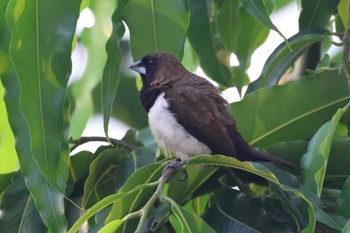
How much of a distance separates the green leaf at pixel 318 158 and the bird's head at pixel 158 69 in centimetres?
109

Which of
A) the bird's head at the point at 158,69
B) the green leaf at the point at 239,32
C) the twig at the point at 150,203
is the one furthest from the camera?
the bird's head at the point at 158,69

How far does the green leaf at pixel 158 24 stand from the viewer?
2.84 meters

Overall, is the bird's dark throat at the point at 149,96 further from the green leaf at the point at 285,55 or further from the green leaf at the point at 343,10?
the green leaf at the point at 343,10

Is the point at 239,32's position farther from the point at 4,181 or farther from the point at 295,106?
the point at 4,181

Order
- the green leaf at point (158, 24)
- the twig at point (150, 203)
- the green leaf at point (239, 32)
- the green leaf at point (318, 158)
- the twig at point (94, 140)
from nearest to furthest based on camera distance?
the twig at point (150, 203)
the green leaf at point (318, 158)
the green leaf at point (158, 24)
the twig at point (94, 140)
the green leaf at point (239, 32)

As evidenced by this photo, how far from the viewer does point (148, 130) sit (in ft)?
12.1

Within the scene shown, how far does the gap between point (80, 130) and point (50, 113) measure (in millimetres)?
947

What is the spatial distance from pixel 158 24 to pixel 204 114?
490 millimetres

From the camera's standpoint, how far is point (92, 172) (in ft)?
9.36

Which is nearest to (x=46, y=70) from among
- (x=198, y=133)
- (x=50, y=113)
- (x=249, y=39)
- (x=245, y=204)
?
(x=50, y=113)

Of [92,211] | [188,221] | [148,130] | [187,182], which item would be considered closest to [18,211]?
[187,182]

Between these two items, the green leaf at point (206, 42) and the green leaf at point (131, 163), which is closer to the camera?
the green leaf at point (131, 163)

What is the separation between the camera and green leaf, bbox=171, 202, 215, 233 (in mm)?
2344

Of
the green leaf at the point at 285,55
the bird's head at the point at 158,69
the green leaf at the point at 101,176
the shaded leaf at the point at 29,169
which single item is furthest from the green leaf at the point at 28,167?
the bird's head at the point at 158,69
